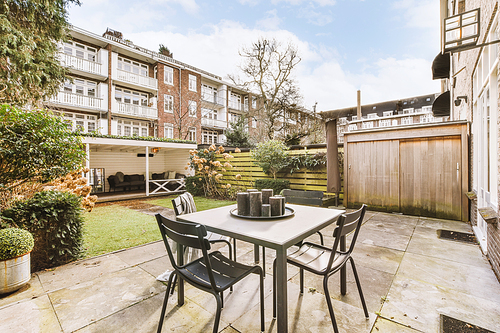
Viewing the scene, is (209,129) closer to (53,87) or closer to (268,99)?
(268,99)

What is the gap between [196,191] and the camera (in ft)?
32.3

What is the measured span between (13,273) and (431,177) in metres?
7.31

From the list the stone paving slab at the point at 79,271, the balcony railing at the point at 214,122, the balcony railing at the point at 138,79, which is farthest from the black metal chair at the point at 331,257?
the balcony railing at the point at 214,122

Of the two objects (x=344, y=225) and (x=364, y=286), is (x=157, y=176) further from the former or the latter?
(x=344, y=225)

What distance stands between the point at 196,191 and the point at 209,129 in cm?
1123

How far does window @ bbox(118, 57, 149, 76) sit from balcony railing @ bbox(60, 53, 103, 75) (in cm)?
171

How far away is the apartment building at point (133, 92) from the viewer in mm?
13117

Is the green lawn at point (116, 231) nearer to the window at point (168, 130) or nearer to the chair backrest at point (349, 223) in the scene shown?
the chair backrest at point (349, 223)

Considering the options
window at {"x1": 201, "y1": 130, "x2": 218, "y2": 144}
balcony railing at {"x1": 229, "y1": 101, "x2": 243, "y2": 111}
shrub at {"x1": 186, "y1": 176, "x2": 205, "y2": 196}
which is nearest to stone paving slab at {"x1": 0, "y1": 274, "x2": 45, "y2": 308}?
shrub at {"x1": 186, "y1": 176, "x2": 205, "y2": 196}

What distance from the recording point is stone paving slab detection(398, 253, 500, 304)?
2.16m

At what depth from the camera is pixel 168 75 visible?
16.8 meters

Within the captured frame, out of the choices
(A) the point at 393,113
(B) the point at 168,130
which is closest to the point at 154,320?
(B) the point at 168,130

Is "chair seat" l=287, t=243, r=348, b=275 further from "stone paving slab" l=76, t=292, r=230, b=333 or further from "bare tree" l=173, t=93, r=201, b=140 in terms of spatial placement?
"bare tree" l=173, t=93, r=201, b=140

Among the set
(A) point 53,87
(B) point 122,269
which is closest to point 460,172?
(B) point 122,269
